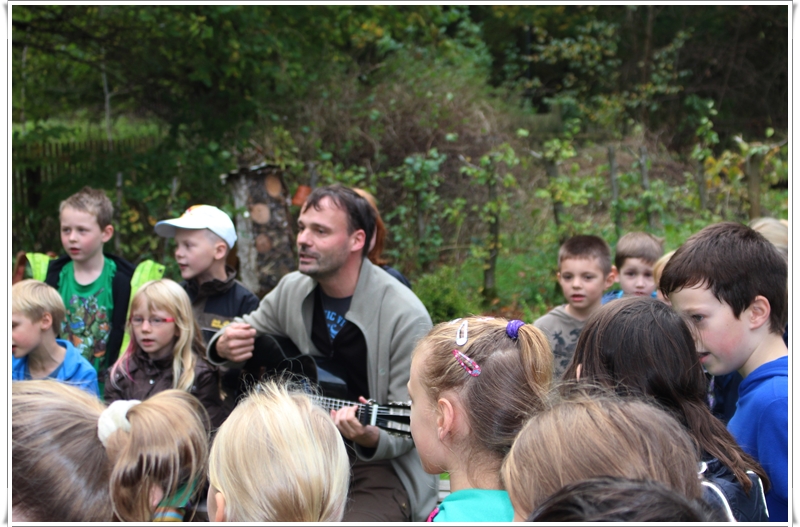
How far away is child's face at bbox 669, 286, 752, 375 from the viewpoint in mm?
2191

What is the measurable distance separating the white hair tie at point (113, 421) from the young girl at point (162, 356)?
102 cm

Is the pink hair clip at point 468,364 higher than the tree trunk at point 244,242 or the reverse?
the reverse

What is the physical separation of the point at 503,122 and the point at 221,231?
350 inches

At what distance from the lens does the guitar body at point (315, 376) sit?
281 centimetres

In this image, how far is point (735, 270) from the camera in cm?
224

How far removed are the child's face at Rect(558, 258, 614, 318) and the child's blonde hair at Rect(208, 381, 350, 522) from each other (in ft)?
7.45

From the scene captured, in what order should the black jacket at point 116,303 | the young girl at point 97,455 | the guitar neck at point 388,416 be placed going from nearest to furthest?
the young girl at point 97,455, the guitar neck at point 388,416, the black jacket at point 116,303

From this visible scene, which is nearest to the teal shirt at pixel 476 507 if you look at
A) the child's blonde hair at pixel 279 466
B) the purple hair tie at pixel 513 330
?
the child's blonde hair at pixel 279 466

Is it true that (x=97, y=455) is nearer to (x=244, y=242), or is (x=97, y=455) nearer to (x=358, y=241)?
(x=358, y=241)

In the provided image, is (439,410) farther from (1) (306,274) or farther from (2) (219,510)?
(1) (306,274)

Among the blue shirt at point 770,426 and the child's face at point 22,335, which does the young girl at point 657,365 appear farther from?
the child's face at point 22,335

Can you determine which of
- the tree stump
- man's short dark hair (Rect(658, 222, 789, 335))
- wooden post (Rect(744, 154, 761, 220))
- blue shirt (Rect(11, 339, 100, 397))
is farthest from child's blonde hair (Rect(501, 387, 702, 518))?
wooden post (Rect(744, 154, 761, 220))

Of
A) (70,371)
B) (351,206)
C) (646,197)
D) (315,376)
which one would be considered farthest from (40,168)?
(646,197)

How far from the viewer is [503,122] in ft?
39.4
